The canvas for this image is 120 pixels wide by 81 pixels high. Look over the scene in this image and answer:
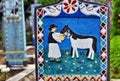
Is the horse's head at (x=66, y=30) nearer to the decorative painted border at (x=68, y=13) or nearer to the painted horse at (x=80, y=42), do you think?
the painted horse at (x=80, y=42)

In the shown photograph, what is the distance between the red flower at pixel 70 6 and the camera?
434cm

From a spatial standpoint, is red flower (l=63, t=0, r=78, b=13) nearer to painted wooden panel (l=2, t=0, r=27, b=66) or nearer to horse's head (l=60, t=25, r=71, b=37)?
horse's head (l=60, t=25, r=71, b=37)

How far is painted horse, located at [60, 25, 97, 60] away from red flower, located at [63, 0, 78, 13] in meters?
0.18

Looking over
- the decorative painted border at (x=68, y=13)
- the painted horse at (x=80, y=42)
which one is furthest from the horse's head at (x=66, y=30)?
the decorative painted border at (x=68, y=13)

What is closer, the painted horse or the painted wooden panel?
the painted horse

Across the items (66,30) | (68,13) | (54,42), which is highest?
(68,13)

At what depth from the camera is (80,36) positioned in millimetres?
4359

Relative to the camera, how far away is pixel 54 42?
4414 mm

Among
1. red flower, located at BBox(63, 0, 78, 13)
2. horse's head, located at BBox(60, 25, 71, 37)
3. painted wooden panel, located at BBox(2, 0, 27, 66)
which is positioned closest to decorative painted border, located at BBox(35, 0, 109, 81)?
red flower, located at BBox(63, 0, 78, 13)

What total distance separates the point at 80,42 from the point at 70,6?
39 cm

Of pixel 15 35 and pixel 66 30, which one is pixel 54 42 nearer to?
pixel 66 30

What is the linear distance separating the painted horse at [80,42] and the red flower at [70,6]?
176 mm

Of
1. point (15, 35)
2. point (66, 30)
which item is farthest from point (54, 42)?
point (15, 35)

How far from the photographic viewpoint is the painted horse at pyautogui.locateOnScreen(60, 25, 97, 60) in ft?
14.3
